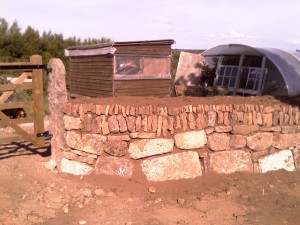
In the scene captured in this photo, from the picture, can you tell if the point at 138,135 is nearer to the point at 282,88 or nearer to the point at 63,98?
the point at 63,98

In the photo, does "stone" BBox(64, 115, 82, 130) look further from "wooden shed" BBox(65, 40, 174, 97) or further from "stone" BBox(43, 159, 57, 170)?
"wooden shed" BBox(65, 40, 174, 97)

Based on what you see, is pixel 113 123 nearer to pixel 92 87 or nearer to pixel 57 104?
pixel 57 104

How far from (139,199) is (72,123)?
1656 mm

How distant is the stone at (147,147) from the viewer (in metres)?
5.64

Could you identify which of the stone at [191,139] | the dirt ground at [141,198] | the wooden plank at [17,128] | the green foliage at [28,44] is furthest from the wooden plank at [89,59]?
the stone at [191,139]

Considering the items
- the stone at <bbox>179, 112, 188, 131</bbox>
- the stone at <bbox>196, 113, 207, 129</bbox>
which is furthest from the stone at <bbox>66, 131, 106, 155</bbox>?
the stone at <bbox>196, 113, 207, 129</bbox>

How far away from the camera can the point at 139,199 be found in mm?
5398

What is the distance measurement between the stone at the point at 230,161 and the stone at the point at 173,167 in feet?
1.01

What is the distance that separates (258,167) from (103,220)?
10.3ft

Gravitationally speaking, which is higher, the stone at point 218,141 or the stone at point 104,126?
the stone at point 104,126

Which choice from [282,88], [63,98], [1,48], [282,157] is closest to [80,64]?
[1,48]

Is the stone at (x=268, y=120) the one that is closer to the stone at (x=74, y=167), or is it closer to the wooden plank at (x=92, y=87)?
the stone at (x=74, y=167)

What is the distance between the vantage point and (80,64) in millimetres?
16344

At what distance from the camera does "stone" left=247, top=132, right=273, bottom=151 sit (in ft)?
20.6
